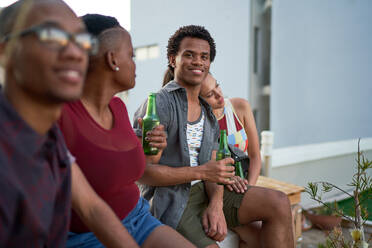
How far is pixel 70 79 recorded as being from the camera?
878 millimetres

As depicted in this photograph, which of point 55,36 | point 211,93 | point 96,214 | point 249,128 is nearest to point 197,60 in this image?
point 211,93

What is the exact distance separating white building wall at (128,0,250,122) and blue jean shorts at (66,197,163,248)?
5641 mm

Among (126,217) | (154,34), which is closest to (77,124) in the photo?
(126,217)

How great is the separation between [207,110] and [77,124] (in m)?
1.29

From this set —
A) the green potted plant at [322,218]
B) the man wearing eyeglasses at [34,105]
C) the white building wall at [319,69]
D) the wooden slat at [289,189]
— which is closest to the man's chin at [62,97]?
the man wearing eyeglasses at [34,105]

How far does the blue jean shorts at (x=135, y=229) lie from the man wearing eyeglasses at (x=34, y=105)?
44 cm

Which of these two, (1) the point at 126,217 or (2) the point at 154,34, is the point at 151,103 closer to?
(1) the point at 126,217

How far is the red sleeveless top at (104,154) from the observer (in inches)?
51.3

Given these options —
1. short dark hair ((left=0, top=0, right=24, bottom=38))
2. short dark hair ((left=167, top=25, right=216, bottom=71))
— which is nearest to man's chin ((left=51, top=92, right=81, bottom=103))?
short dark hair ((left=0, top=0, right=24, bottom=38))

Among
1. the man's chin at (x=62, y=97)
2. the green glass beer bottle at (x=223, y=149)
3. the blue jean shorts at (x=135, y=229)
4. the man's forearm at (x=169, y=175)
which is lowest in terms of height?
the blue jean shorts at (x=135, y=229)

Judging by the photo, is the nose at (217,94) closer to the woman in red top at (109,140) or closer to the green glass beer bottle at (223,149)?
the green glass beer bottle at (223,149)

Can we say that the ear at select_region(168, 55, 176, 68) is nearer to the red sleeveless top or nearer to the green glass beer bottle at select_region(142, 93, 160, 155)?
the green glass beer bottle at select_region(142, 93, 160, 155)

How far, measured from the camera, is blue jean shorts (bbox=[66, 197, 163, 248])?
1.42m

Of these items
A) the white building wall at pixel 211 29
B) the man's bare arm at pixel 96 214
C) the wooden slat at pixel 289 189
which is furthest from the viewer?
the white building wall at pixel 211 29
